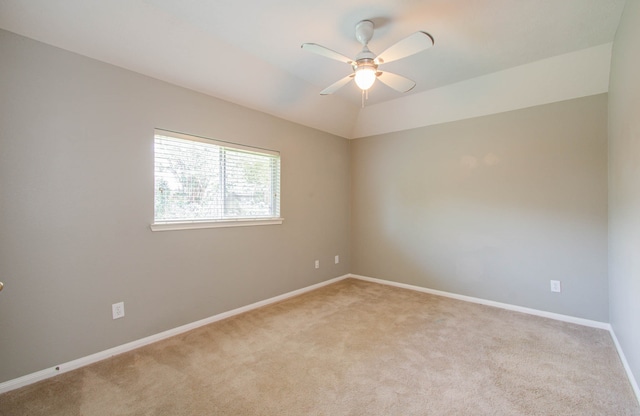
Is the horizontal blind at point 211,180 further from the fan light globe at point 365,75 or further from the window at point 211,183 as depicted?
the fan light globe at point 365,75

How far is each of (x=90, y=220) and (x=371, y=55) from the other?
2409mm

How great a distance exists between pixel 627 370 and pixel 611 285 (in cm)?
88

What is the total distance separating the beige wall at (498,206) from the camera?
281 centimetres

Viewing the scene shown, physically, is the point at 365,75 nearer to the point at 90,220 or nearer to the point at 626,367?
the point at 90,220

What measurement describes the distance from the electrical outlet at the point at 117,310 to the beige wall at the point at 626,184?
3.58 metres

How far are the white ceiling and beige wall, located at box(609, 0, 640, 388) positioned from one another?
1.05ft

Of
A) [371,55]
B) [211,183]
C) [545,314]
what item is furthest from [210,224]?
[545,314]

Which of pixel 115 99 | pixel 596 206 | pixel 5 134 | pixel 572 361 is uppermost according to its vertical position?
pixel 115 99

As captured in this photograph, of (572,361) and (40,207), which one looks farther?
(572,361)

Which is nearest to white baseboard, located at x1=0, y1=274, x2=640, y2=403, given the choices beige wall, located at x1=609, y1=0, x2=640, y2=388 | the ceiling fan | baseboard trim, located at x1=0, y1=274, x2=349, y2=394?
baseboard trim, located at x1=0, y1=274, x2=349, y2=394

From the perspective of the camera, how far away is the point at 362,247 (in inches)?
178

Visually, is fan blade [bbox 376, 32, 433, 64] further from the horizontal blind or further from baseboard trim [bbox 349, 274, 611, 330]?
baseboard trim [bbox 349, 274, 611, 330]

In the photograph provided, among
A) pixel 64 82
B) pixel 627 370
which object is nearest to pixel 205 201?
pixel 64 82

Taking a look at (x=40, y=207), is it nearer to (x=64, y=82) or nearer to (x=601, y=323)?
Answer: (x=64, y=82)
